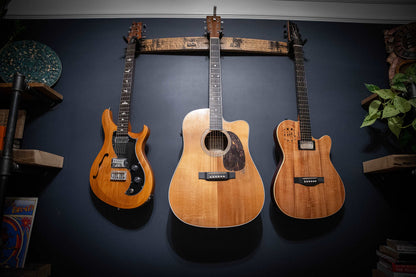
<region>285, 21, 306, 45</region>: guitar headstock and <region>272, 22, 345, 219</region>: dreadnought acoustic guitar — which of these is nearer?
<region>272, 22, 345, 219</region>: dreadnought acoustic guitar

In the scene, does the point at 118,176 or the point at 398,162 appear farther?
the point at 118,176

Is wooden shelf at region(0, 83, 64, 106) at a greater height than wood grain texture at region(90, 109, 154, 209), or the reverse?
wooden shelf at region(0, 83, 64, 106)

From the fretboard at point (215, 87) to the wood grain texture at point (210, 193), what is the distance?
0.57ft

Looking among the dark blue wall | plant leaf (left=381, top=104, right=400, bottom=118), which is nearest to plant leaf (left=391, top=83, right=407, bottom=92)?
plant leaf (left=381, top=104, right=400, bottom=118)

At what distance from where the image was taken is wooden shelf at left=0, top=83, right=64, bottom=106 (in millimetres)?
1558

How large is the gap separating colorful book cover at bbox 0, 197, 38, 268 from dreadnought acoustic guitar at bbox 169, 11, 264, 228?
1.05m

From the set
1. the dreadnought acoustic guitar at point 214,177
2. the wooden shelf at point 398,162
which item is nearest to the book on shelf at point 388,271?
the wooden shelf at point 398,162

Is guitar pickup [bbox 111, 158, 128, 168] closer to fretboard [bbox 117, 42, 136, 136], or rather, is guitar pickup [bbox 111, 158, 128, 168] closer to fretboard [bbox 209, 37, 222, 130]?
fretboard [bbox 117, 42, 136, 136]

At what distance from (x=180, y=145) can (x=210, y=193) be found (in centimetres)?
50

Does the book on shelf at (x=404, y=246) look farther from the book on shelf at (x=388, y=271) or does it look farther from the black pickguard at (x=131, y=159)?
the black pickguard at (x=131, y=159)

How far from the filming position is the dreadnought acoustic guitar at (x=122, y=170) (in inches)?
57.0

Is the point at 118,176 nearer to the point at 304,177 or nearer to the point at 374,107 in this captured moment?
the point at 304,177

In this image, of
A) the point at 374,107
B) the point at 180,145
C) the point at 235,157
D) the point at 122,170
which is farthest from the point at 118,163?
the point at 374,107

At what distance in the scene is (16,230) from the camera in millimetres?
1494
